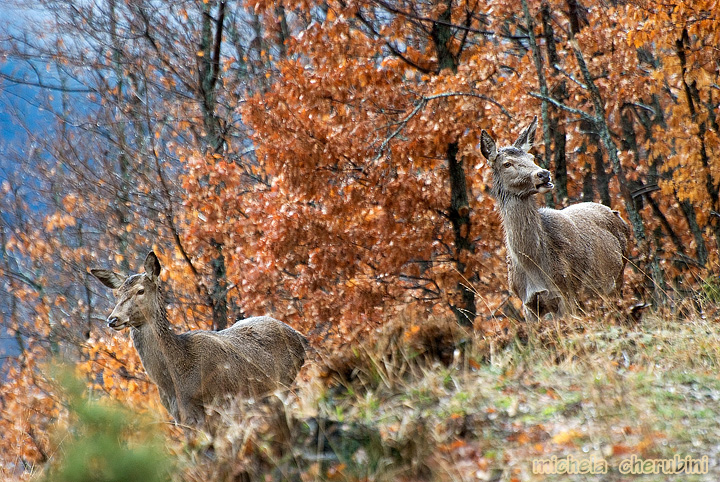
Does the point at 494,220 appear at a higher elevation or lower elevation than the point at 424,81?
lower

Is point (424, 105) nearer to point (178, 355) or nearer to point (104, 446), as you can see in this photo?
point (178, 355)

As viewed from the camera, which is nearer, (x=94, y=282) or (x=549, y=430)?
(x=549, y=430)

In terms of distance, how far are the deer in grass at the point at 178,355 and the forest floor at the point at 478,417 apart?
2.20 meters

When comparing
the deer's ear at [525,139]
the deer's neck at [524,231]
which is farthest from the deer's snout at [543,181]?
the deer's ear at [525,139]

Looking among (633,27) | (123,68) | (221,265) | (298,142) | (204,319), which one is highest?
(123,68)

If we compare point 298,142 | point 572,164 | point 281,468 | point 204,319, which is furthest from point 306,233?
point 281,468

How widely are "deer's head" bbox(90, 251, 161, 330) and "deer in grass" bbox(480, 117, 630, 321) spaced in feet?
13.6

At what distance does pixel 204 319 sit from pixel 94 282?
619cm

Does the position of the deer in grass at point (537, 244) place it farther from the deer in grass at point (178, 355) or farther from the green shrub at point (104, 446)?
the green shrub at point (104, 446)

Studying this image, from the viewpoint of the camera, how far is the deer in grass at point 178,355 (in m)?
8.73

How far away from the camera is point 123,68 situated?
20672mm

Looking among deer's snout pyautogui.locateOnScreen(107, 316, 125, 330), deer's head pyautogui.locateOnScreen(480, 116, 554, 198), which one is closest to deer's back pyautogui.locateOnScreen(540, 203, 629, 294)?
deer's head pyautogui.locateOnScreen(480, 116, 554, 198)

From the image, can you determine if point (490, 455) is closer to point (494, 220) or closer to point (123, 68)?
point (494, 220)

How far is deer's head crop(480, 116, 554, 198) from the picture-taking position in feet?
30.2
